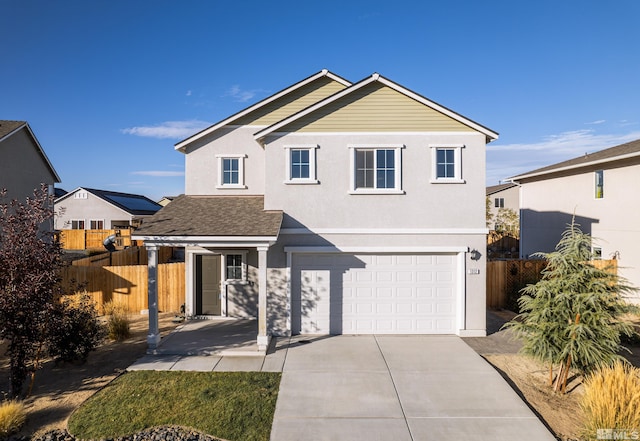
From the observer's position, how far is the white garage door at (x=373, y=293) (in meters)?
10.9

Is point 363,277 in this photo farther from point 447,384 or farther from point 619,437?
point 619,437

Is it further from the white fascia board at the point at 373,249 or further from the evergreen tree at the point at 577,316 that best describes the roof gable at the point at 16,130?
the evergreen tree at the point at 577,316

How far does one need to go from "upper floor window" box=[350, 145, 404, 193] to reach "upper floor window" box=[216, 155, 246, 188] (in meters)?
4.28

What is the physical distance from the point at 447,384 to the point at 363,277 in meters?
3.94

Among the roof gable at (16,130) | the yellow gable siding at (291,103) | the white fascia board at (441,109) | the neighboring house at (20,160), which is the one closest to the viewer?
the white fascia board at (441,109)

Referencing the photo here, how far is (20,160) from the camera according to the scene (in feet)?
65.1

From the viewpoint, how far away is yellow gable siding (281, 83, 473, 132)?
10.8 m

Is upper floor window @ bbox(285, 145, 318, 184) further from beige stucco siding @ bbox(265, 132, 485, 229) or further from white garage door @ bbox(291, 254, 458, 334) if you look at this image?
white garage door @ bbox(291, 254, 458, 334)

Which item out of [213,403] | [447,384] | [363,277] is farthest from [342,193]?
[213,403]

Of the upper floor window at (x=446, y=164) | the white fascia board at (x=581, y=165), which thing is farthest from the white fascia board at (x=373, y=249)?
the white fascia board at (x=581, y=165)

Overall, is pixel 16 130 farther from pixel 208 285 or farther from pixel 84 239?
pixel 208 285

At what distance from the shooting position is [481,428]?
6.19 metres

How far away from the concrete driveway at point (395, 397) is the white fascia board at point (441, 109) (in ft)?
20.5

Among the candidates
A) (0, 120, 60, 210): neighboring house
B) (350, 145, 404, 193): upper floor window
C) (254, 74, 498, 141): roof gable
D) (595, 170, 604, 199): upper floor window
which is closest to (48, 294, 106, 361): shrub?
(254, 74, 498, 141): roof gable
